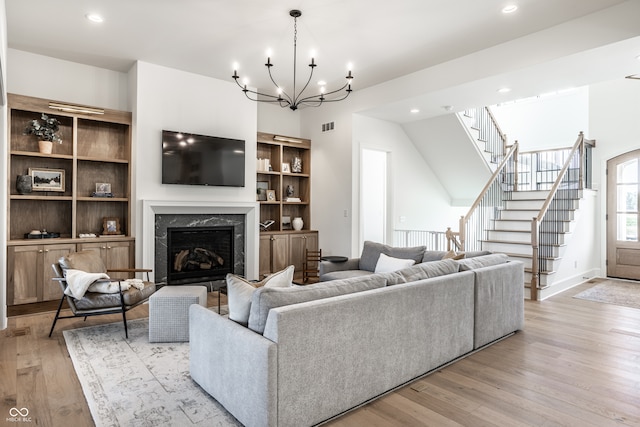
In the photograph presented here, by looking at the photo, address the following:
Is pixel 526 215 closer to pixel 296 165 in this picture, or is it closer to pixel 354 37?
→ pixel 296 165

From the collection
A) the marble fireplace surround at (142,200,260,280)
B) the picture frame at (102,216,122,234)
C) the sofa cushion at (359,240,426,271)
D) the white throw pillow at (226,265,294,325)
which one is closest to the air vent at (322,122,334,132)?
the marble fireplace surround at (142,200,260,280)

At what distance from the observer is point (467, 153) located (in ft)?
24.4

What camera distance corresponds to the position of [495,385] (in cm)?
273

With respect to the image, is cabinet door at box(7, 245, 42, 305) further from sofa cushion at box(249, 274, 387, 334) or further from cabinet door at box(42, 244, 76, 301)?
sofa cushion at box(249, 274, 387, 334)

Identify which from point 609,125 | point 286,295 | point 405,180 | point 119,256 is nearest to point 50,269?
point 119,256

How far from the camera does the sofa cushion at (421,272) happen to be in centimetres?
282

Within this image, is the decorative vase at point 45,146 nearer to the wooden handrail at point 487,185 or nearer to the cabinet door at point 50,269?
the cabinet door at point 50,269

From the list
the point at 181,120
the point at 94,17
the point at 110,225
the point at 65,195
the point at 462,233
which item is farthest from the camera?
the point at 462,233

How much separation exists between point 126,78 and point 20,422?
480 cm

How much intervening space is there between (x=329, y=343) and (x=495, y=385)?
138 centimetres

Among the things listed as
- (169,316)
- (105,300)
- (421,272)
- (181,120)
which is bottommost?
(169,316)

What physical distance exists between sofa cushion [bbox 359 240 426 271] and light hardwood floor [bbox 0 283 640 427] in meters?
1.34

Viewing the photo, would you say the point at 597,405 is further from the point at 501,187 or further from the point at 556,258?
the point at 501,187

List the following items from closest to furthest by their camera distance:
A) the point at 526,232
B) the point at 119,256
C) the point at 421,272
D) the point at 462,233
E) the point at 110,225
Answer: the point at 421,272
the point at 119,256
the point at 110,225
the point at 462,233
the point at 526,232
